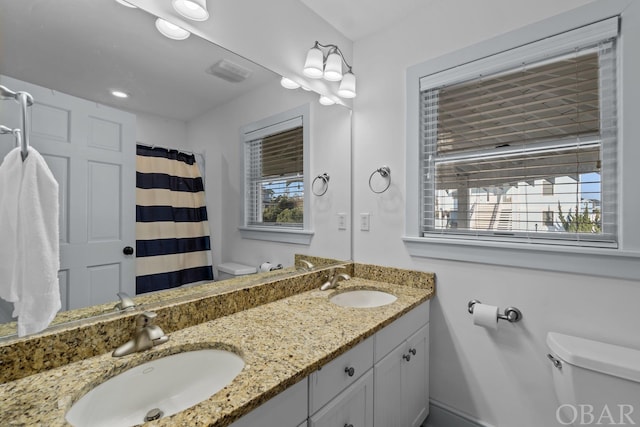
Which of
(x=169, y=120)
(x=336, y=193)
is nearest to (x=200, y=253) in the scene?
(x=169, y=120)

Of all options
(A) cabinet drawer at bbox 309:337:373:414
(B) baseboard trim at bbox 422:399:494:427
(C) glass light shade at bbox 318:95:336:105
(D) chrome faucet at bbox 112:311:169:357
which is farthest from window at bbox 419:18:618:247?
(D) chrome faucet at bbox 112:311:169:357

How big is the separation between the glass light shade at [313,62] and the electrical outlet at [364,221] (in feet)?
3.02

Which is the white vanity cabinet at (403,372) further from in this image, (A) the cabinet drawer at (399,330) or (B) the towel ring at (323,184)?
(B) the towel ring at (323,184)

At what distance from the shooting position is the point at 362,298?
1.74 metres

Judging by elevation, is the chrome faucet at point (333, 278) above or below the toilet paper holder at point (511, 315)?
above

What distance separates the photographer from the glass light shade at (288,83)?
5.24 feet

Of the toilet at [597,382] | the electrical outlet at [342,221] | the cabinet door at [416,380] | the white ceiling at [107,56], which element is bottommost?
the cabinet door at [416,380]

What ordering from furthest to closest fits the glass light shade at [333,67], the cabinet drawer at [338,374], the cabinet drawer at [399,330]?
the glass light shade at [333,67]
the cabinet drawer at [399,330]
the cabinet drawer at [338,374]

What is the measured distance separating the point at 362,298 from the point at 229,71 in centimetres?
140

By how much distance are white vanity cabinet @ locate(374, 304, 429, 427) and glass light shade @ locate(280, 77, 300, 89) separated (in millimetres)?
→ 1354

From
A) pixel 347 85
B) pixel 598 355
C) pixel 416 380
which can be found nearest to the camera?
pixel 598 355

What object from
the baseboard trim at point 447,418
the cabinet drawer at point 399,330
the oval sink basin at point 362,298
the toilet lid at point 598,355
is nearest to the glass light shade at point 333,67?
the oval sink basin at point 362,298

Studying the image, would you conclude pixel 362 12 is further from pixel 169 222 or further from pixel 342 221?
pixel 169 222

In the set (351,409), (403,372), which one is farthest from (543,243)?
(351,409)
